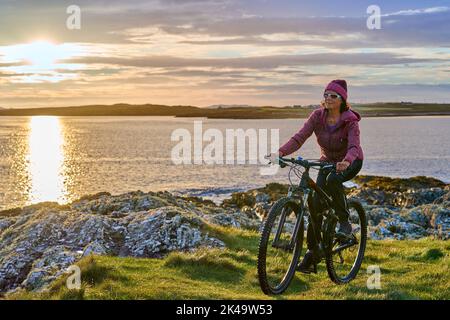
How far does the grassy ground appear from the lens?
988cm

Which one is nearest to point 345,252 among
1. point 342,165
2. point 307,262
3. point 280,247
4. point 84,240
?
point 307,262

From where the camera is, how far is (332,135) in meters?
10.4

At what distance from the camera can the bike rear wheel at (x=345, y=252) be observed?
35.2 ft

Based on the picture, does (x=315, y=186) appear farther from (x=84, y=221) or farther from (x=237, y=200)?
(x=237, y=200)

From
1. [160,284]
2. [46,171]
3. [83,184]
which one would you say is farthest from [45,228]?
[46,171]

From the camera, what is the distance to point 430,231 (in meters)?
27.4

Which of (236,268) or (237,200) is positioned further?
(237,200)

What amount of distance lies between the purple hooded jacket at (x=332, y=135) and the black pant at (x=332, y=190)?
343mm

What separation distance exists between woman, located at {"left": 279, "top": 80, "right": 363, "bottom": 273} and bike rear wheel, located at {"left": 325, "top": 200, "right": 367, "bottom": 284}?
0.43m

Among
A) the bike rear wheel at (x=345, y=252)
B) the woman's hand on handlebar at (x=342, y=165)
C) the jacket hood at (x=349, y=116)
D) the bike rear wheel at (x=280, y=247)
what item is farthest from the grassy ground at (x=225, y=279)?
the jacket hood at (x=349, y=116)

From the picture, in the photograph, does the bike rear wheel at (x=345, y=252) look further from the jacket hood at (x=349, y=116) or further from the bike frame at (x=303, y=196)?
the jacket hood at (x=349, y=116)

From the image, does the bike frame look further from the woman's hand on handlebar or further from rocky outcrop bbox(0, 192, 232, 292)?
rocky outcrop bbox(0, 192, 232, 292)

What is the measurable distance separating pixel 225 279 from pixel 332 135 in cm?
433

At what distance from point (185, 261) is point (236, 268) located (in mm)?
1303
